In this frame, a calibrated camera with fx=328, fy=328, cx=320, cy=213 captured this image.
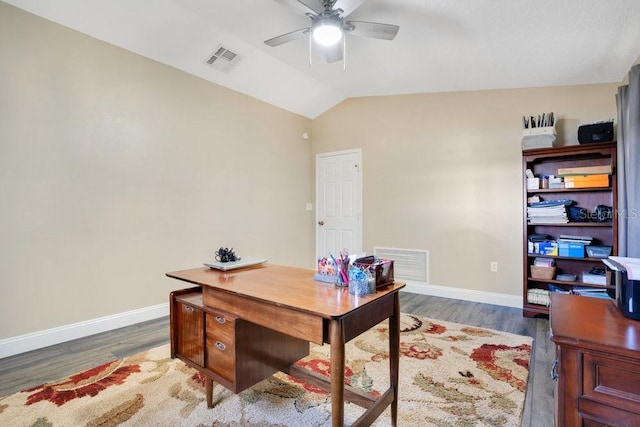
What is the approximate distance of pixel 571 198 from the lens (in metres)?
3.41

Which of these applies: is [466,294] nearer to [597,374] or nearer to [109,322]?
[597,374]

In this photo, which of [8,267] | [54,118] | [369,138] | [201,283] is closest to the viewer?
[201,283]

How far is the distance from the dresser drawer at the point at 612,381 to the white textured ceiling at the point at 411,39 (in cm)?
219

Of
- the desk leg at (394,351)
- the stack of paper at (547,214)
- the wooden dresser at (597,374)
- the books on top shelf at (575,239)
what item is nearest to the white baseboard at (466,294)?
the books on top shelf at (575,239)

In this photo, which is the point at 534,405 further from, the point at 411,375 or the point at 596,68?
the point at 596,68

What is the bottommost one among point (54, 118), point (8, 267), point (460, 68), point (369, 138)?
point (8, 267)

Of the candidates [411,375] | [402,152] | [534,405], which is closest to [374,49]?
[402,152]

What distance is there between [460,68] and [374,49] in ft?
3.01

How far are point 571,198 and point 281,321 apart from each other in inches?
137

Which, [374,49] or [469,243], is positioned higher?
[374,49]

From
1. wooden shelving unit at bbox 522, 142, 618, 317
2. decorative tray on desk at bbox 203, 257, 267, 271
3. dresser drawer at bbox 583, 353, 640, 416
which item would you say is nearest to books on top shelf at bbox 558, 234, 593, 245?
wooden shelving unit at bbox 522, 142, 618, 317

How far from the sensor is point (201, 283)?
1.74 m

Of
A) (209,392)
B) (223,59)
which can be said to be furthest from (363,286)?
(223,59)

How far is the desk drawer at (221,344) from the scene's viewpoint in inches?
62.2
